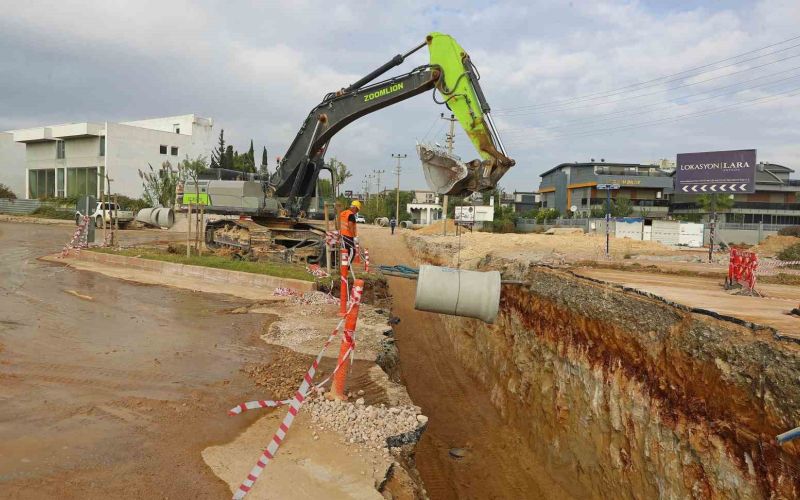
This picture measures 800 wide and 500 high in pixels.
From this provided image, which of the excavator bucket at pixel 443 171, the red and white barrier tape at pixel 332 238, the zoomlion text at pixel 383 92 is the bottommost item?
the red and white barrier tape at pixel 332 238

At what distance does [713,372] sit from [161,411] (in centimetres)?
522

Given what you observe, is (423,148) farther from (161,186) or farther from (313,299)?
(161,186)

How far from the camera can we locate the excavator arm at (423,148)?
9.14 m

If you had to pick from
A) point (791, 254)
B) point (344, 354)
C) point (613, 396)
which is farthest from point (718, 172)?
point (344, 354)

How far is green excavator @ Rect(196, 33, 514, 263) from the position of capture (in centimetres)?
921

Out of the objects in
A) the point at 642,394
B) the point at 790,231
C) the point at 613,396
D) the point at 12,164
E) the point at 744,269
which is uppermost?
the point at 12,164

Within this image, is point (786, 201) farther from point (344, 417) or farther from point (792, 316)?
point (344, 417)

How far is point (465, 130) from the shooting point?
10.1 m

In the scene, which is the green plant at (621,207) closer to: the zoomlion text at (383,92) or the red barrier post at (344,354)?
the zoomlion text at (383,92)

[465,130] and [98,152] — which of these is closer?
Answer: [465,130]

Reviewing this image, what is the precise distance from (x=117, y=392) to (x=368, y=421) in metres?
2.64

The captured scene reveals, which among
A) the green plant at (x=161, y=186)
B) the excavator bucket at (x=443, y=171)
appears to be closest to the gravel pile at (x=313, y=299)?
the excavator bucket at (x=443, y=171)

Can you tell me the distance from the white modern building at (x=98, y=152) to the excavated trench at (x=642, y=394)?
135 ft

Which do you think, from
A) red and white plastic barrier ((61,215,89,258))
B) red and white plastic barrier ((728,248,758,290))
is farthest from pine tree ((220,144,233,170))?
red and white plastic barrier ((728,248,758,290))
